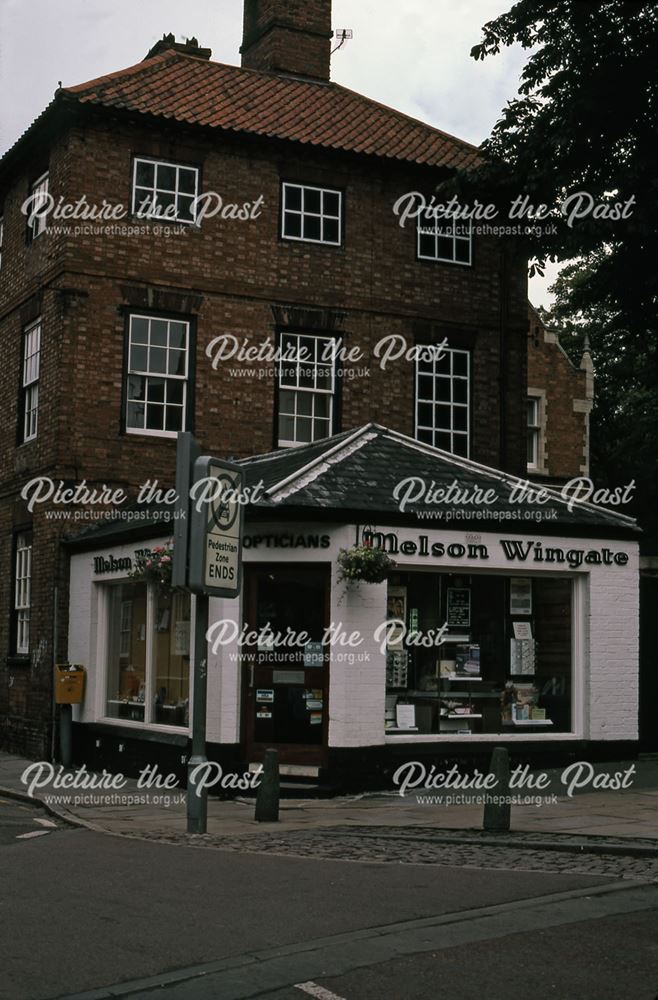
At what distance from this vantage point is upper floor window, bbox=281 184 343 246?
2167 cm

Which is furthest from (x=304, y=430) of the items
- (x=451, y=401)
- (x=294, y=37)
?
(x=294, y=37)

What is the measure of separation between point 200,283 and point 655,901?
14.4 metres

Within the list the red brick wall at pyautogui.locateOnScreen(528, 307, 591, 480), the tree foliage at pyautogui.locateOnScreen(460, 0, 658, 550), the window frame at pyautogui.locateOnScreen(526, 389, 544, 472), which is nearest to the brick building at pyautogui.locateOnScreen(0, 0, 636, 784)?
the tree foliage at pyautogui.locateOnScreen(460, 0, 658, 550)

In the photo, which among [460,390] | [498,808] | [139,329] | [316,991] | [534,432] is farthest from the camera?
[534,432]

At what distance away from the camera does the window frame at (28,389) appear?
21.1 m

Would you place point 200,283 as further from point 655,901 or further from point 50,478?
point 655,901

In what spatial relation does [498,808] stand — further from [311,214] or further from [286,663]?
[311,214]

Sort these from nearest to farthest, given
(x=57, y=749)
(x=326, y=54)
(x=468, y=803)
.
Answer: (x=468, y=803) → (x=57, y=749) → (x=326, y=54)

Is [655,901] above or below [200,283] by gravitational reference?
below

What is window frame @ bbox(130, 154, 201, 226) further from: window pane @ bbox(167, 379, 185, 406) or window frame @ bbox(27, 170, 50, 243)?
window pane @ bbox(167, 379, 185, 406)

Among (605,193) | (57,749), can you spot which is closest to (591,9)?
(605,193)

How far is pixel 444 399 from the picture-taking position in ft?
73.8

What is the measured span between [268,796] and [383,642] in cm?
304

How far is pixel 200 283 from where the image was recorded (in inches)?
819
